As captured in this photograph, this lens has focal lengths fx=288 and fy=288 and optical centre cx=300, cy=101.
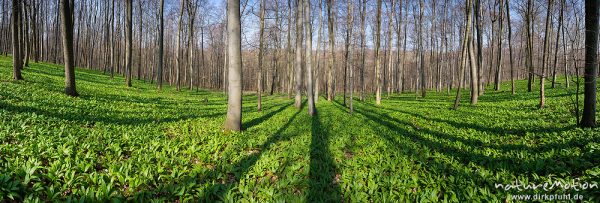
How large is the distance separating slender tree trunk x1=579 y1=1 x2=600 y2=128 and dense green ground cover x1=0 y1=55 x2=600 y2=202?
573 mm

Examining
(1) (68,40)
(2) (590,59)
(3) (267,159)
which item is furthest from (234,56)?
(2) (590,59)

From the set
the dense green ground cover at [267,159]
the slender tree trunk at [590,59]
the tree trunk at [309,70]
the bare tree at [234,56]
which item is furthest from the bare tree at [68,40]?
the slender tree trunk at [590,59]

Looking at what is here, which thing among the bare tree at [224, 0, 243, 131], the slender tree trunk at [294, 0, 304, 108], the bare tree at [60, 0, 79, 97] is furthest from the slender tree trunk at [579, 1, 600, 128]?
the bare tree at [60, 0, 79, 97]

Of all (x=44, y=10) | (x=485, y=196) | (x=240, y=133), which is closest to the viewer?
(x=485, y=196)

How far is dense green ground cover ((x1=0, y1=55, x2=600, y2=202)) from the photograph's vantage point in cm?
431

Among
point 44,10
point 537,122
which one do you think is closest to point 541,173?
point 537,122

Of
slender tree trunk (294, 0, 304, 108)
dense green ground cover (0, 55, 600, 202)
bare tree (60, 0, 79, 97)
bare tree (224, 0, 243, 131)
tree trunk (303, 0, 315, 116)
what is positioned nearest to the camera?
dense green ground cover (0, 55, 600, 202)

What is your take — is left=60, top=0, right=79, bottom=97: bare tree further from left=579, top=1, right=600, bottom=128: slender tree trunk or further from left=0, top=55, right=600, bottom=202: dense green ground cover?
left=579, top=1, right=600, bottom=128: slender tree trunk

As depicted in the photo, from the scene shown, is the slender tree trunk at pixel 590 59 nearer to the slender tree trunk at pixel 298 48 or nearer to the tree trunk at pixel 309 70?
the tree trunk at pixel 309 70

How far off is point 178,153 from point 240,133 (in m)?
2.80

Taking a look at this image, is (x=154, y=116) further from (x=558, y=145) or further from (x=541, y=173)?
(x=558, y=145)

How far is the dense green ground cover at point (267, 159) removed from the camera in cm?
431

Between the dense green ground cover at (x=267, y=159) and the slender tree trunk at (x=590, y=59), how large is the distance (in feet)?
1.88

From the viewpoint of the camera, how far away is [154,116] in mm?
11047
